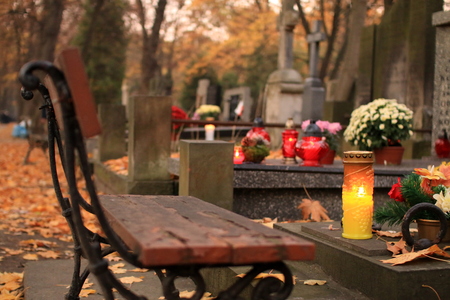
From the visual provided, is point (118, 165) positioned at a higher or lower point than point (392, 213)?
lower

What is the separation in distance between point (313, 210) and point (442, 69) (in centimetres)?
250

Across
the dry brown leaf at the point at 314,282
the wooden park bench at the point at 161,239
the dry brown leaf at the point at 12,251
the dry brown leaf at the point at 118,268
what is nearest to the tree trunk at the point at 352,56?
the dry brown leaf at the point at 12,251

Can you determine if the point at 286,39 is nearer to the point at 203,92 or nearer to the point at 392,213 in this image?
the point at 203,92

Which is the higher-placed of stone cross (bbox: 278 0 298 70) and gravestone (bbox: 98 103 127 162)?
stone cross (bbox: 278 0 298 70)

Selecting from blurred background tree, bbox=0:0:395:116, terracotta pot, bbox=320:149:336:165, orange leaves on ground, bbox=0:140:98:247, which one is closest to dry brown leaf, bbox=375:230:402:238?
terracotta pot, bbox=320:149:336:165

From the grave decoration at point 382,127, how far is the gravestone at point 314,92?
5.74m

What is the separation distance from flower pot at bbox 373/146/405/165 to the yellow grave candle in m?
3.08

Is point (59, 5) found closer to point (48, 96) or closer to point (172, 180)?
point (172, 180)

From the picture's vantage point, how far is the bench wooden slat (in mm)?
1837

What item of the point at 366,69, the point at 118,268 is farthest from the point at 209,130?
the point at 366,69

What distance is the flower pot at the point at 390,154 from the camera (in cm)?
638

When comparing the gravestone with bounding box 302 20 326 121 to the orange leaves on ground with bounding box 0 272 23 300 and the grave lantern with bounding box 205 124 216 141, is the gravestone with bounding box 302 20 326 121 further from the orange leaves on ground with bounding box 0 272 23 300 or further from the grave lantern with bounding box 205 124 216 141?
the orange leaves on ground with bounding box 0 272 23 300

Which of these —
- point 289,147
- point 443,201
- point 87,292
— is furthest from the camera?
point 289,147

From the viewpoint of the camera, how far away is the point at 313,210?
5.59 m
